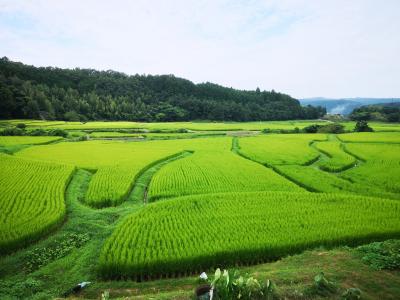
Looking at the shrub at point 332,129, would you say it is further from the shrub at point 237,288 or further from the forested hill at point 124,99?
the shrub at point 237,288

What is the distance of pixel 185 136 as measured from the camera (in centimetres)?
4744

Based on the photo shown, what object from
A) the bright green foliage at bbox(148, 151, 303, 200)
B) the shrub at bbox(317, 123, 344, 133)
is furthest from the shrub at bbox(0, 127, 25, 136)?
the shrub at bbox(317, 123, 344, 133)

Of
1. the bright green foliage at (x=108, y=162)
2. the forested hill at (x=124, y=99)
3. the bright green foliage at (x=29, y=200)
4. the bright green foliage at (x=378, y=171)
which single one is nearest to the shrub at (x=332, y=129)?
the bright green foliage at (x=378, y=171)

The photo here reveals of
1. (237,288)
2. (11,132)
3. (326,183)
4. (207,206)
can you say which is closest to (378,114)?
(326,183)

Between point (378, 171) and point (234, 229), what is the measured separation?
1483cm

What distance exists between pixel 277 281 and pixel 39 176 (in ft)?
51.5

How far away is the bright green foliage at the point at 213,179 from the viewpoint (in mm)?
16859

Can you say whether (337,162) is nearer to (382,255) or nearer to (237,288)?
(382,255)

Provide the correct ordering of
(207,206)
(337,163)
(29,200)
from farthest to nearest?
(337,163), (207,206), (29,200)

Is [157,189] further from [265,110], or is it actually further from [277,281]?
[265,110]

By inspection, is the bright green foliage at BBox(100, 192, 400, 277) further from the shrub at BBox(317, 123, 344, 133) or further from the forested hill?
the forested hill

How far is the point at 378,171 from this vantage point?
21.2m

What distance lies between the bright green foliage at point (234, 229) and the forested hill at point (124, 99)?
58565mm

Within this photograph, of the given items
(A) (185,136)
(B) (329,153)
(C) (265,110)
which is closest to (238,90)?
(C) (265,110)
